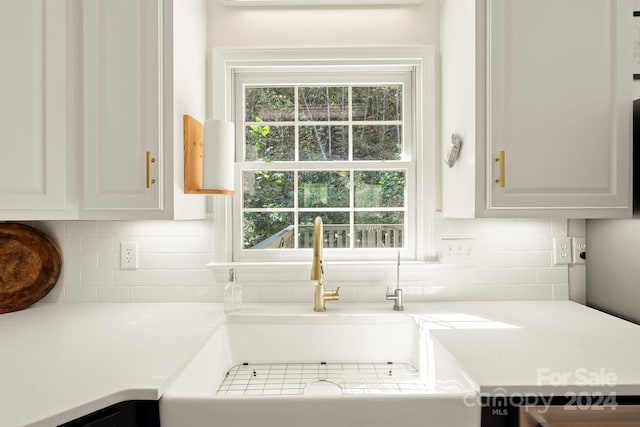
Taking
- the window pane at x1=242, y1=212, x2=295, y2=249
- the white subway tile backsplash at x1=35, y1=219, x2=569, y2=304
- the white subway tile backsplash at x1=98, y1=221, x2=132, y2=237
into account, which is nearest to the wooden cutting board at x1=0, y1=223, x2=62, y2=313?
the white subway tile backsplash at x1=35, y1=219, x2=569, y2=304

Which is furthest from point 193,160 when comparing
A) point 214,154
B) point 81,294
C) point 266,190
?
point 81,294

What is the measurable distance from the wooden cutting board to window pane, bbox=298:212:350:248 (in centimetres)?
117

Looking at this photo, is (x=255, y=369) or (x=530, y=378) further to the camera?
(x=255, y=369)

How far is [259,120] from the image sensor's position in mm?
1908

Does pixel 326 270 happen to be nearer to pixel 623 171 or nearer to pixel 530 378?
pixel 530 378

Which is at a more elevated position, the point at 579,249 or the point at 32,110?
the point at 32,110

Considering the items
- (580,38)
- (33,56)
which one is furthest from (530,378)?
(33,56)

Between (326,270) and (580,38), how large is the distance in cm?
138

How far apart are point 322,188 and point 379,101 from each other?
0.55 m

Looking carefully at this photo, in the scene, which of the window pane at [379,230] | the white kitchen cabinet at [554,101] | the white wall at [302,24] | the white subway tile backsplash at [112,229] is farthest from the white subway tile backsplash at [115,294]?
the white kitchen cabinet at [554,101]

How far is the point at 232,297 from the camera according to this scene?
1.58m

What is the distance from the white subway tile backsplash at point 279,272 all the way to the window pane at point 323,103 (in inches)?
30.5

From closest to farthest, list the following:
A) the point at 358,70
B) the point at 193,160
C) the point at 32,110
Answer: the point at 32,110 < the point at 193,160 < the point at 358,70

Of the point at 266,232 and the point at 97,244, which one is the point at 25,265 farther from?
the point at 266,232
